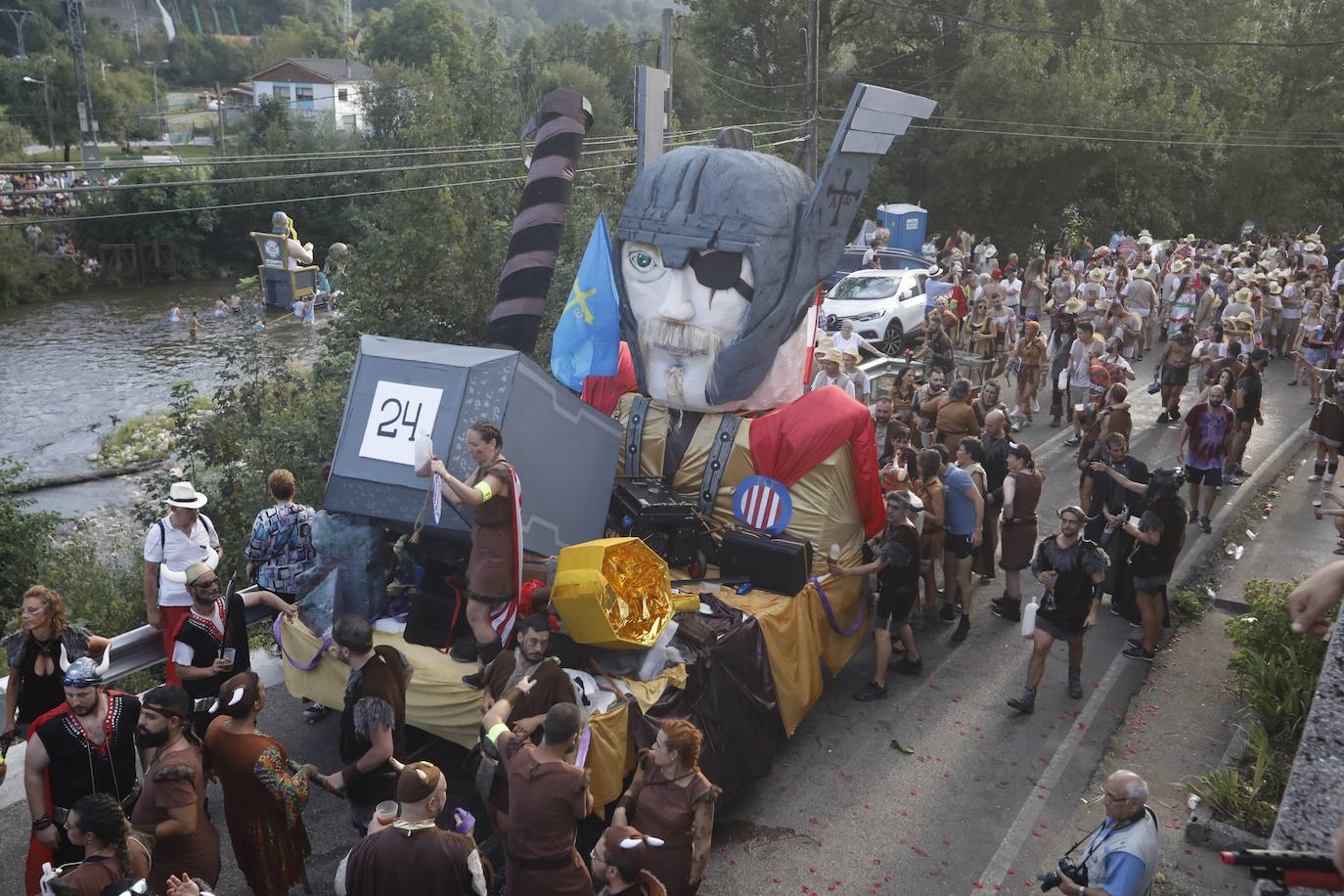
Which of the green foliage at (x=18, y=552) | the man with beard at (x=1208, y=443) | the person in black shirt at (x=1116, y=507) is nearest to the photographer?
the person in black shirt at (x=1116, y=507)

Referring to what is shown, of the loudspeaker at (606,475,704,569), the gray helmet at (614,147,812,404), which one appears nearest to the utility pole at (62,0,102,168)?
the gray helmet at (614,147,812,404)

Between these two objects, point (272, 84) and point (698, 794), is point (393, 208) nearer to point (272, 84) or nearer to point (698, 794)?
point (698, 794)

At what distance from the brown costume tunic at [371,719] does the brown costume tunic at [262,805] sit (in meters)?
0.28

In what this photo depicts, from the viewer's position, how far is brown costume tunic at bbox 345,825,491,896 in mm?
4168

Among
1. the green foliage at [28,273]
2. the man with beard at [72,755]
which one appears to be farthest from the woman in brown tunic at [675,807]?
the green foliage at [28,273]

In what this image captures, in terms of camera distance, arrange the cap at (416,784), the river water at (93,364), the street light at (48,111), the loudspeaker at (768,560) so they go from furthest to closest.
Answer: the street light at (48,111)
the river water at (93,364)
the loudspeaker at (768,560)
the cap at (416,784)

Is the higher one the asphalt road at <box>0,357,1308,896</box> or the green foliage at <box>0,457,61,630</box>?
the asphalt road at <box>0,357,1308,896</box>

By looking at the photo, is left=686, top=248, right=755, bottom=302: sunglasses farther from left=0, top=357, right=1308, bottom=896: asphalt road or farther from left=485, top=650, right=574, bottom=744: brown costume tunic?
left=485, top=650, right=574, bottom=744: brown costume tunic

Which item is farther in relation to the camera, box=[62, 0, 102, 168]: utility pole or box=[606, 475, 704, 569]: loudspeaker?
box=[62, 0, 102, 168]: utility pole

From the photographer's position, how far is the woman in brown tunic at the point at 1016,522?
8.84 m

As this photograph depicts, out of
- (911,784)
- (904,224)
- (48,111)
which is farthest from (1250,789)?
(48,111)

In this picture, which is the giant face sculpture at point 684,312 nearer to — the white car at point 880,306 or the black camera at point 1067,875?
the black camera at point 1067,875

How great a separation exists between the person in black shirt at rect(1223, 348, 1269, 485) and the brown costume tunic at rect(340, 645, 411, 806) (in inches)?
372

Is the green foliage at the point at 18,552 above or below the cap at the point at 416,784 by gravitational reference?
below
